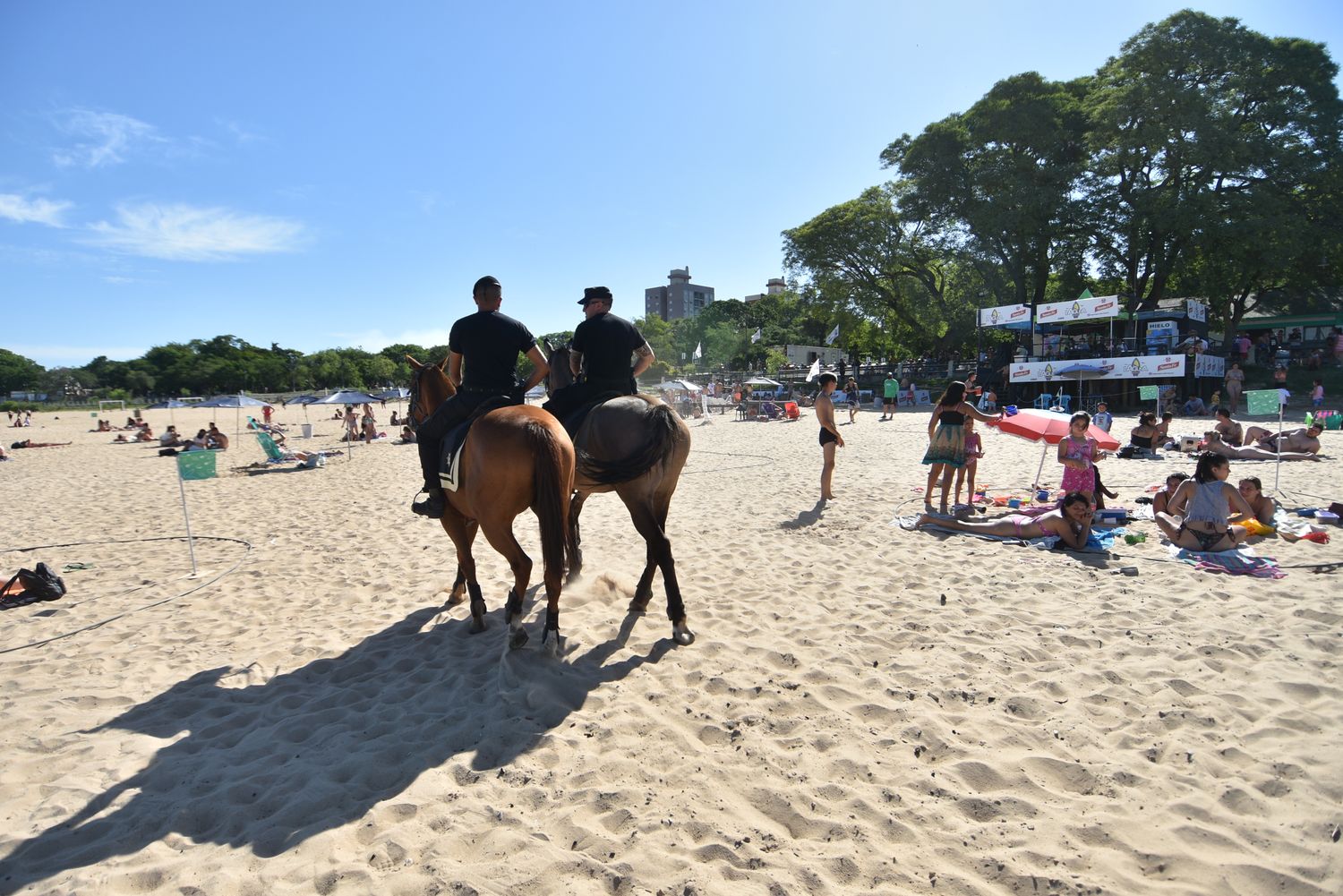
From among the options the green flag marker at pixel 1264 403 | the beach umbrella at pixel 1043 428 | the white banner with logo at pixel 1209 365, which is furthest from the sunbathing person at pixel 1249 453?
the white banner with logo at pixel 1209 365

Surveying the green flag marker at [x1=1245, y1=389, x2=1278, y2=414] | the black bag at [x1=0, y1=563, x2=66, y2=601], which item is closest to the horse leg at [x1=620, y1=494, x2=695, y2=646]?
the black bag at [x1=0, y1=563, x2=66, y2=601]

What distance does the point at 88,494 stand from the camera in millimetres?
13617

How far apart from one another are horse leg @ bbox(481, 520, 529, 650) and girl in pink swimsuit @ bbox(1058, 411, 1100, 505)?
261 inches

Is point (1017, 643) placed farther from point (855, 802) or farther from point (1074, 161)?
point (1074, 161)

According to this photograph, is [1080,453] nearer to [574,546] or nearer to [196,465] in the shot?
[574,546]

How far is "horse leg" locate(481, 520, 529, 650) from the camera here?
4504 mm

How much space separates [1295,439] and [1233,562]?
31.7 feet

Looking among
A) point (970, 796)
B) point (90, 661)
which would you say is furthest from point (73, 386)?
point (970, 796)

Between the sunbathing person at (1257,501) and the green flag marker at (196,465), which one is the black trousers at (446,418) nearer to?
the green flag marker at (196,465)

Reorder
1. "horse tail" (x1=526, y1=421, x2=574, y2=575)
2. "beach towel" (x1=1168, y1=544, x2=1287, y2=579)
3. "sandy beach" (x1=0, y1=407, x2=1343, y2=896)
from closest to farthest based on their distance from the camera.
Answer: "sandy beach" (x1=0, y1=407, x2=1343, y2=896) → "horse tail" (x1=526, y1=421, x2=574, y2=575) → "beach towel" (x1=1168, y1=544, x2=1287, y2=579)

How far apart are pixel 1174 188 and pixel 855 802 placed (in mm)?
38454

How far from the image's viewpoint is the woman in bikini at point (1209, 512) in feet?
20.8

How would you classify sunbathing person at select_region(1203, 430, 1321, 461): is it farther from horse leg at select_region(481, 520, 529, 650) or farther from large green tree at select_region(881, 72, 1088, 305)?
large green tree at select_region(881, 72, 1088, 305)

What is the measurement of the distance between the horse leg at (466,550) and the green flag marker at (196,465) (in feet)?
13.0
